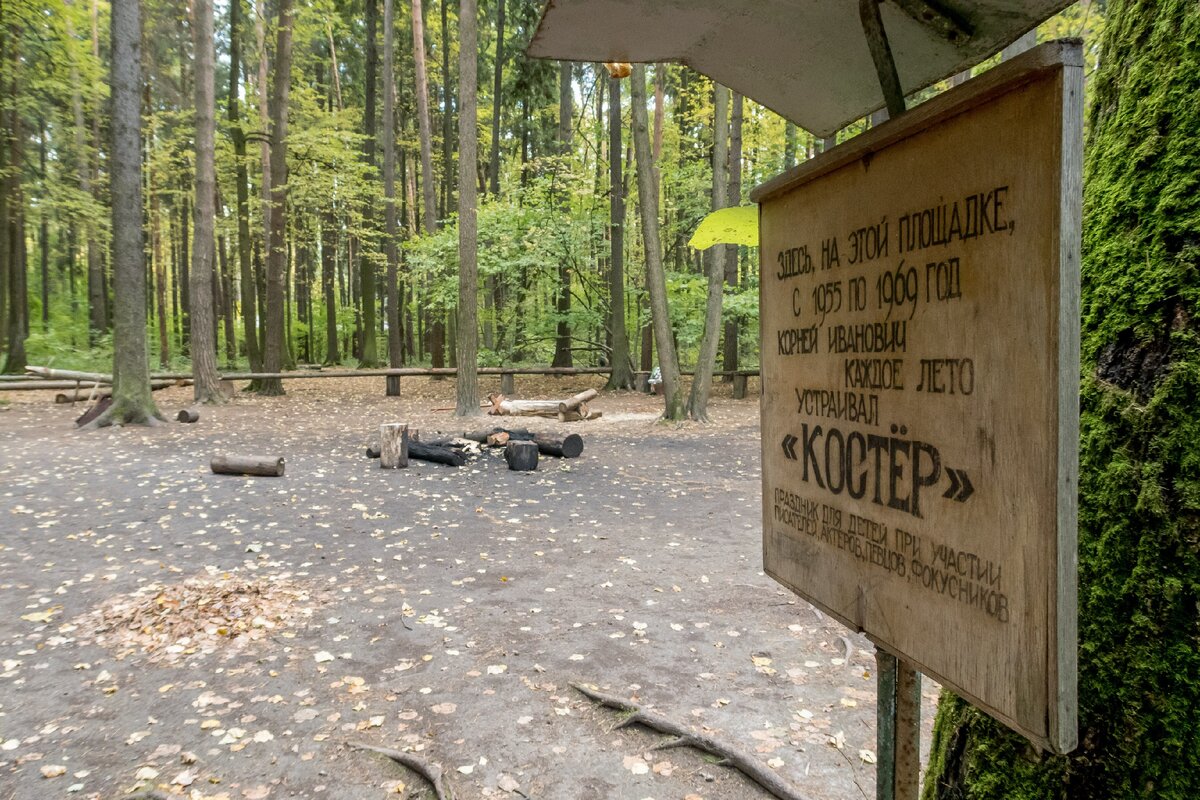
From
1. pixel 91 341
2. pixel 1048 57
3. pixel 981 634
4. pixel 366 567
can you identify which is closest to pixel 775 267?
pixel 1048 57

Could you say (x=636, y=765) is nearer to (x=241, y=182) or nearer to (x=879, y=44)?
(x=879, y=44)

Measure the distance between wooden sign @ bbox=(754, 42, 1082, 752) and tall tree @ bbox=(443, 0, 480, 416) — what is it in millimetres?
11251

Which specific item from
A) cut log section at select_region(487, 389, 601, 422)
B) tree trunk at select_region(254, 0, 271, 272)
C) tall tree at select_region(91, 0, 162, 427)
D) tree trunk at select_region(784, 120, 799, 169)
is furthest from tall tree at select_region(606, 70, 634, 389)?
tall tree at select_region(91, 0, 162, 427)

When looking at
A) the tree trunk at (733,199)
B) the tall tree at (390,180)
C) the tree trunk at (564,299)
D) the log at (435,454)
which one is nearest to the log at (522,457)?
the log at (435,454)

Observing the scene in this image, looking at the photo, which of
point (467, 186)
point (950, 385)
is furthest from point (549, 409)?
point (950, 385)

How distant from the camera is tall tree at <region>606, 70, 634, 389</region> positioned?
16172 millimetres

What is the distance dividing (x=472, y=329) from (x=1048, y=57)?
12016 mm

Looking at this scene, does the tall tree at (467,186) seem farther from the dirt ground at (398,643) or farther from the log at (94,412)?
the log at (94,412)

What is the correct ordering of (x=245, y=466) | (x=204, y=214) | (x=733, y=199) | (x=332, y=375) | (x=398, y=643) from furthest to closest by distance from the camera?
(x=332, y=375) < (x=204, y=214) < (x=733, y=199) < (x=245, y=466) < (x=398, y=643)

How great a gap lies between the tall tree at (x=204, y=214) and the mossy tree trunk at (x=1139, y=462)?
15324 millimetres

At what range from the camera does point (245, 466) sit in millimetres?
7867

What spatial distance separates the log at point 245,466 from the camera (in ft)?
25.8

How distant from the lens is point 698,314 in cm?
1745

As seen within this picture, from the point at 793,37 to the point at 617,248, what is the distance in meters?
15.8
